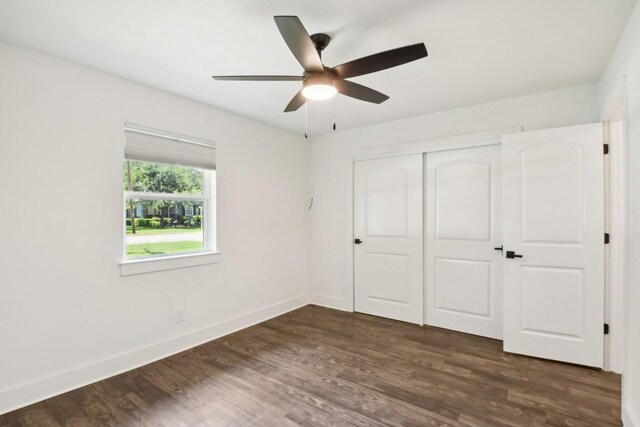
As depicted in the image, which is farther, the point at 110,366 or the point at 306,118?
the point at 306,118

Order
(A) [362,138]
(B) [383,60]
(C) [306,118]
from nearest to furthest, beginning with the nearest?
(B) [383,60] < (C) [306,118] < (A) [362,138]

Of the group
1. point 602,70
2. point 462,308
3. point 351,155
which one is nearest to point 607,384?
point 462,308

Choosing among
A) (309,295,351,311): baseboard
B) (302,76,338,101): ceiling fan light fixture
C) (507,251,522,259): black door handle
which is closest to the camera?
(302,76,338,101): ceiling fan light fixture

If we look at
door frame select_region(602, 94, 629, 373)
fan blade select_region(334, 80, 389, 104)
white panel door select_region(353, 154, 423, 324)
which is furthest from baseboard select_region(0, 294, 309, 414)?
door frame select_region(602, 94, 629, 373)

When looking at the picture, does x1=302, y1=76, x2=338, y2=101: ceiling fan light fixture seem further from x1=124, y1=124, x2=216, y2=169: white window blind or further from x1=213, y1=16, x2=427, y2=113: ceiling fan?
x1=124, y1=124, x2=216, y2=169: white window blind

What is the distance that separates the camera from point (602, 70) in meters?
2.45

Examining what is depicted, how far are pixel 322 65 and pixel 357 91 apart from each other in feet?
1.44

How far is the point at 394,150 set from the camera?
12.4 ft

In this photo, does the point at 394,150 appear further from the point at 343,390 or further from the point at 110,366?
the point at 110,366

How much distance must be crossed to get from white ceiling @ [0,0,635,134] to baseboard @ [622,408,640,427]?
7.40 feet

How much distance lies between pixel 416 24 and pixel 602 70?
5.80 feet

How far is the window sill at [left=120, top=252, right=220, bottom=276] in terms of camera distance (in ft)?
8.50

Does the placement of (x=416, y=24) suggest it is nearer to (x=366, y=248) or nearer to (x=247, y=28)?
(x=247, y=28)

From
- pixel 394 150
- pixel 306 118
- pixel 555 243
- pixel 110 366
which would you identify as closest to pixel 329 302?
pixel 394 150
